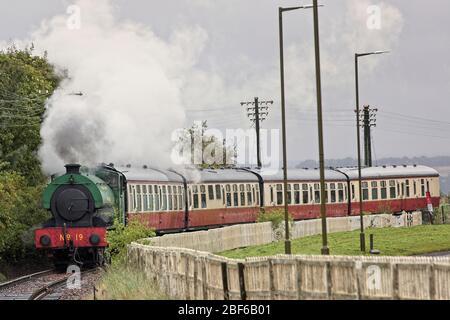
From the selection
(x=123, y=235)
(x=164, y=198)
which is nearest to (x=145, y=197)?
(x=164, y=198)

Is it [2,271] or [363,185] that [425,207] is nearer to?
[363,185]

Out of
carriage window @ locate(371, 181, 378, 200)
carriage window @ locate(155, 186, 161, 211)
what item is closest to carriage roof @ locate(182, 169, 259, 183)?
carriage window @ locate(155, 186, 161, 211)

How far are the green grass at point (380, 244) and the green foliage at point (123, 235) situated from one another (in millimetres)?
8270

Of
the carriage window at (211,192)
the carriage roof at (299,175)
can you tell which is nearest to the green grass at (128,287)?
the carriage window at (211,192)

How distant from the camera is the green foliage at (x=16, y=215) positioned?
45625 mm

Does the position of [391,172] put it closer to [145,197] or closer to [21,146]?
[21,146]

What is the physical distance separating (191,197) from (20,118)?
49.9 ft

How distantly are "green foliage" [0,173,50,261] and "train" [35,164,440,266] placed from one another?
4551 mm

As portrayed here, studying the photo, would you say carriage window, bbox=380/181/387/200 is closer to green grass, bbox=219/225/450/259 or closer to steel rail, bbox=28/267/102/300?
green grass, bbox=219/225/450/259

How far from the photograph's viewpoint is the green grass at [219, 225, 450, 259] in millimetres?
49188

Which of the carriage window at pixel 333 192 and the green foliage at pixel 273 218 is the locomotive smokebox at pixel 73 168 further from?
the carriage window at pixel 333 192
